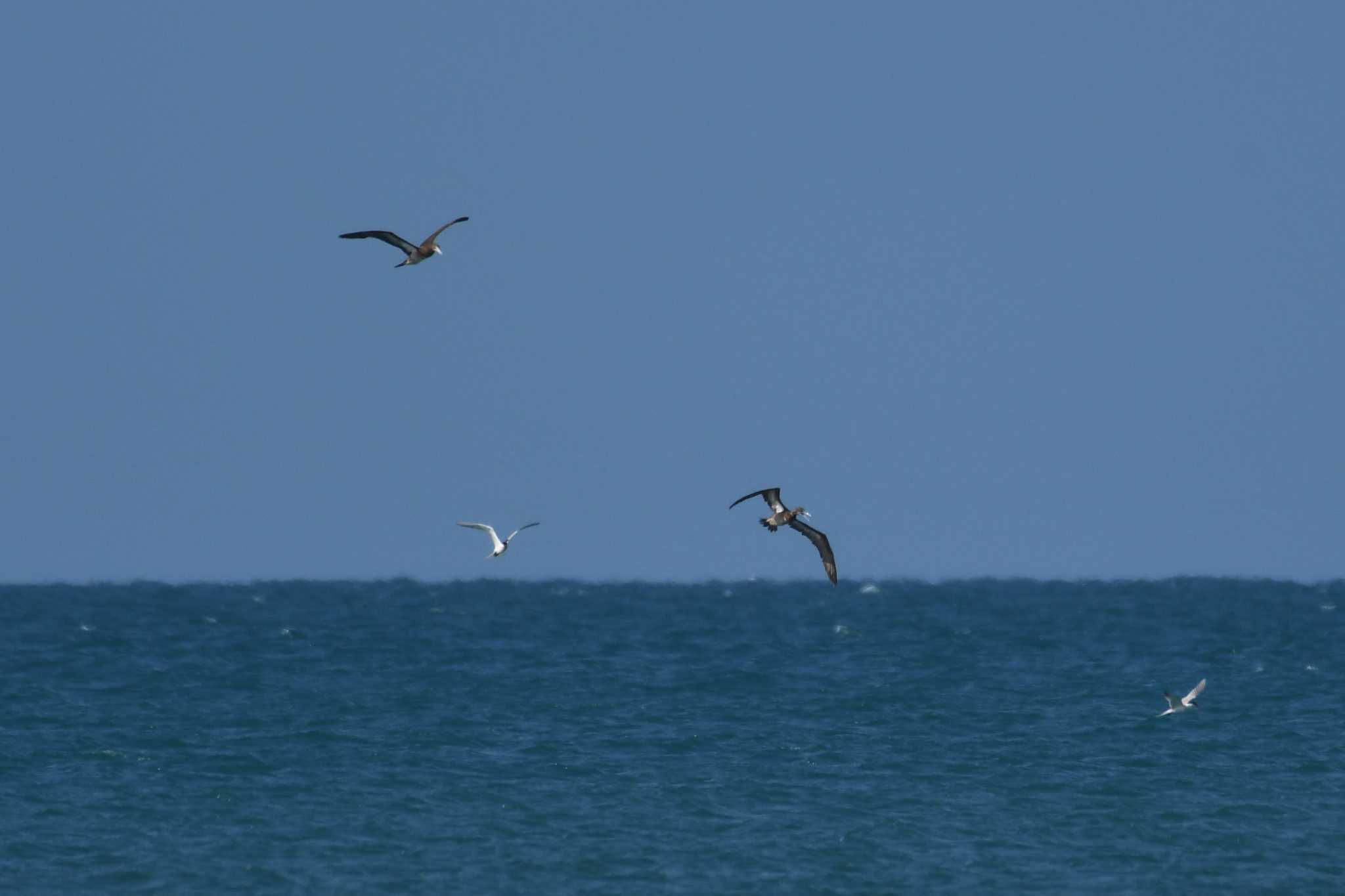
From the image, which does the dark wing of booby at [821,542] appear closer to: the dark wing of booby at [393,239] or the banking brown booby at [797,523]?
the banking brown booby at [797,523]

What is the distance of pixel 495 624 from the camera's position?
248 feet

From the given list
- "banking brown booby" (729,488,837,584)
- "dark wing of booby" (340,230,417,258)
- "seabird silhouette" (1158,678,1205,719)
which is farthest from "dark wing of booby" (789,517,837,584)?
"seabird silhouette" (1158,678,1205,719)

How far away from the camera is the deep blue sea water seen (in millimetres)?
27078

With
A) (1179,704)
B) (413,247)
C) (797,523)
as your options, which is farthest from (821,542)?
(1179,704)

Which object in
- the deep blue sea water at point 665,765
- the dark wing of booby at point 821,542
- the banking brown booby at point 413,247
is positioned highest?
the banking brown booby at point 413,247

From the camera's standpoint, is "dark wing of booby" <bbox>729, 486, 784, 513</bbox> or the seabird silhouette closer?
"dark wing of booby" <bbox>729, 486, 784, 513</bbox>

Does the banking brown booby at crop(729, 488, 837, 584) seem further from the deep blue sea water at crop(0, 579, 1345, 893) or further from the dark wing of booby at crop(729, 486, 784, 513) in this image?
the deep blue sea water at crop(0, 579, 1345, 893)

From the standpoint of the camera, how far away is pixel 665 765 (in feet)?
115

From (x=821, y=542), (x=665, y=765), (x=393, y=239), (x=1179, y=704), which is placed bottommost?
(x=665, y=765)

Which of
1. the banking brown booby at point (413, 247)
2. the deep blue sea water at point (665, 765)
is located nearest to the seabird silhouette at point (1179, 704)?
the deep blue sea water at point (665, 765)

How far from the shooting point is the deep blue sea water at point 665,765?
88.8 feet

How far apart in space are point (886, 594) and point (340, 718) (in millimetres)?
77869

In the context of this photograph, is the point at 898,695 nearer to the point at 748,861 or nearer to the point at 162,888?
the point at 748,861

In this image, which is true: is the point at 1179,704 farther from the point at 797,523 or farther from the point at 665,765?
the point at 797,523
